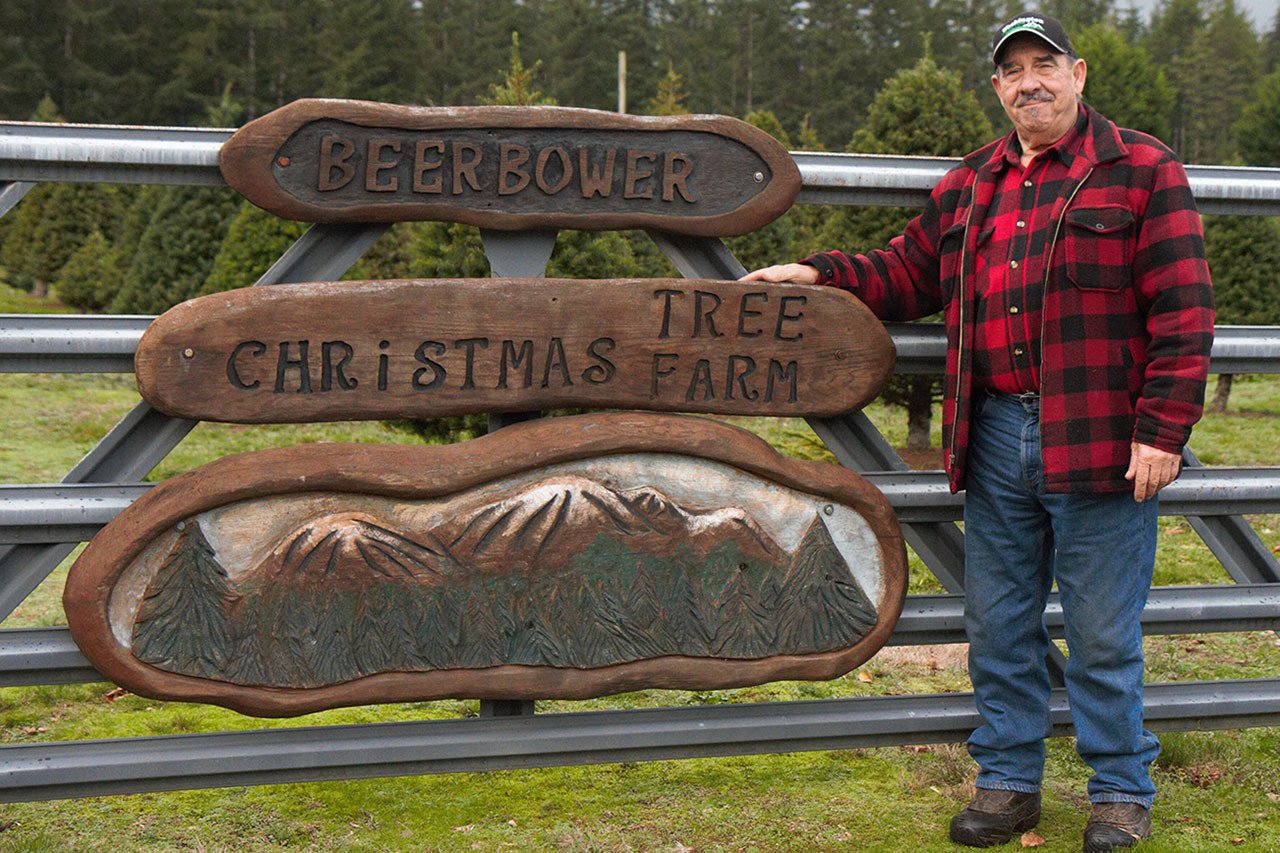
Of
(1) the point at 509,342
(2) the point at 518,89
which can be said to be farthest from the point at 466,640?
(2) the point at 518,89

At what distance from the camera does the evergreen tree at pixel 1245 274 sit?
12742 millimetres

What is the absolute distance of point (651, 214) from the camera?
3.02 meters

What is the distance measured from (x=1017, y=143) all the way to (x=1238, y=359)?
91 cm

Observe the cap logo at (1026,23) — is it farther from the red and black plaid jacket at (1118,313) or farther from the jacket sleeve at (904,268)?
the jacket sleeve at (904,268)

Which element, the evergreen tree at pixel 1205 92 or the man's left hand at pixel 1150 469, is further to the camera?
the evergreen tree at pixel 1205 92

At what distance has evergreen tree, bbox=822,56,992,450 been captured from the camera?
361 inches

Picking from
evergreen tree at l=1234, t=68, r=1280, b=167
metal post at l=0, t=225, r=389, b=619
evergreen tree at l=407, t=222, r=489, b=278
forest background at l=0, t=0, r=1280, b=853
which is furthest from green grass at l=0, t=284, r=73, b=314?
evergreen tree at l=1234, t=68, r=1280, b=167

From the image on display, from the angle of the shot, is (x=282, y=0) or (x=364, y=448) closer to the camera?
(x=364, y=448)

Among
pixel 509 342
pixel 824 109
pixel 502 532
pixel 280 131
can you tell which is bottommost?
pixel 502 532

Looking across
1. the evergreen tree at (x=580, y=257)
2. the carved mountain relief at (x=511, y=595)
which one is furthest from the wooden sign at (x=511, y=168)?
the evergreen tree at (x=580, y=257)

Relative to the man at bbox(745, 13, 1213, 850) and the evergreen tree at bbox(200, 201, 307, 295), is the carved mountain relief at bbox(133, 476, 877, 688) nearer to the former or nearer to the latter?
the man at bbox(745, 13, 1213, 850)

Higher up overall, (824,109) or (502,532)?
(824,109)

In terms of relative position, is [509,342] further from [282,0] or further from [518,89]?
[282,0]

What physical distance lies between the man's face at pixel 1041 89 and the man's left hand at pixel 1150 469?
794mm
